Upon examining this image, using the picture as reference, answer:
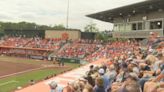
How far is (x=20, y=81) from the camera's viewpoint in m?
31.4

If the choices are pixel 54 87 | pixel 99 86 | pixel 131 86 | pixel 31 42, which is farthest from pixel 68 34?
pixel 131 86

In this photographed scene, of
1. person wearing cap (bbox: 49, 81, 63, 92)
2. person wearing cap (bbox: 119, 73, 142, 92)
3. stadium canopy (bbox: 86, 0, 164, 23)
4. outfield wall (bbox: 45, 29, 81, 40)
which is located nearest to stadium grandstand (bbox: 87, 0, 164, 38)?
stadium canopy (bbox: 86, 0, 164, 23)

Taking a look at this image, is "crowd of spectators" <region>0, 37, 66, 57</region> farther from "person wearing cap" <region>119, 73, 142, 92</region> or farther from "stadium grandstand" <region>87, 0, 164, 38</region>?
"person wearing cap" <region>119, 73, 142, 92</region>

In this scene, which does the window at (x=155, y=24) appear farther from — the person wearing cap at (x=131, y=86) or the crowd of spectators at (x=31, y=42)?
the person wearing cap at (x=131, y=86)

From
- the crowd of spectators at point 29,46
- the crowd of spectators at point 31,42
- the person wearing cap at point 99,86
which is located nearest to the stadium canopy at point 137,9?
the crowd of spectators at point 31,42

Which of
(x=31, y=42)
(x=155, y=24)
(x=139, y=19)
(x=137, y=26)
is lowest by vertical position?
(x=31, y=42)

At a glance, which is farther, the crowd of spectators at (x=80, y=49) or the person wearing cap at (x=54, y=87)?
the crowd of spectators at (x=80, y=49)

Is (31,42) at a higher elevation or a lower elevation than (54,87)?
lower

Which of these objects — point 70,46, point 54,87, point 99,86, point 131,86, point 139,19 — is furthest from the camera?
point 70,46

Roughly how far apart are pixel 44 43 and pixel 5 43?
10412 mm

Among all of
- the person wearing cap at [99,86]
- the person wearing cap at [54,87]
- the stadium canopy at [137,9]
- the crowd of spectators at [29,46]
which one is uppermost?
the stadium canopy at [137,9]

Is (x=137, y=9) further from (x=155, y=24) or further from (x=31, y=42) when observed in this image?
(x=31, y=42)

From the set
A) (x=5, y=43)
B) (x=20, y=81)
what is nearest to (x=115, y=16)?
(x=5, y=43)

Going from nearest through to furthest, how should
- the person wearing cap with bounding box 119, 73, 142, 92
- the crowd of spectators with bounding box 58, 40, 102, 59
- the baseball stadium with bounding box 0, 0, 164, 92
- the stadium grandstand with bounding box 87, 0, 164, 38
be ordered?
the person wearing cap with bounding box 119, 73, 142, 92, the baseball stadium with bounding box 0, 0, 164, 92, the stadium grandstand with bounding box 87, 0, 164, 38, the crowd of spectators with bounding box 58, 40, 102, 59
